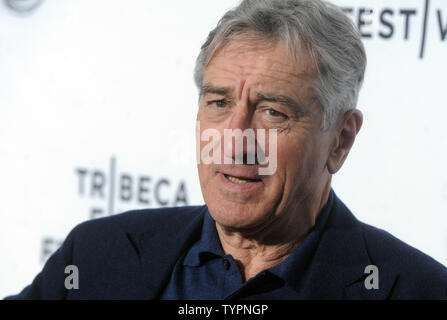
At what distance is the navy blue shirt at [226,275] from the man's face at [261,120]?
0.10 metres

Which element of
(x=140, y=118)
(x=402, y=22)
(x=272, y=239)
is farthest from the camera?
(x=140, y=118)

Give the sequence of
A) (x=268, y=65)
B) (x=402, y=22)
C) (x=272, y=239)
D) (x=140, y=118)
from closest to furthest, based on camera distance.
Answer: (x=268, y=65)
(x=272, y=239)
(x=402, y=22)
(x=140, y=118)

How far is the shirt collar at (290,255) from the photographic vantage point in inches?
49.1

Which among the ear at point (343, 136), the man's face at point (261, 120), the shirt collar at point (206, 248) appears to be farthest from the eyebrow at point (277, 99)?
the shirt collar at point (206, 248)

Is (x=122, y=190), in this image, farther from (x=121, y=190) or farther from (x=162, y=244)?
(x=162, y=244)

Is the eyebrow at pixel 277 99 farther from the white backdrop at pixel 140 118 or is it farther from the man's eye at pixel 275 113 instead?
the white backdrop at pixel 140 118

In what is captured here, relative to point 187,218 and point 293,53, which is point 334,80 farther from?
point 187,218

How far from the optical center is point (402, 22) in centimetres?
155

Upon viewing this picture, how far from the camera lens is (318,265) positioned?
1.26m

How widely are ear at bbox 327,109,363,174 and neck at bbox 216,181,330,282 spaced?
0.29 ft

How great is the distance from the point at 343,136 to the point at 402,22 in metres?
0.44

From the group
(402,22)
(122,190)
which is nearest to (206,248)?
(122,190)

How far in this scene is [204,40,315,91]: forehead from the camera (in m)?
1.19
